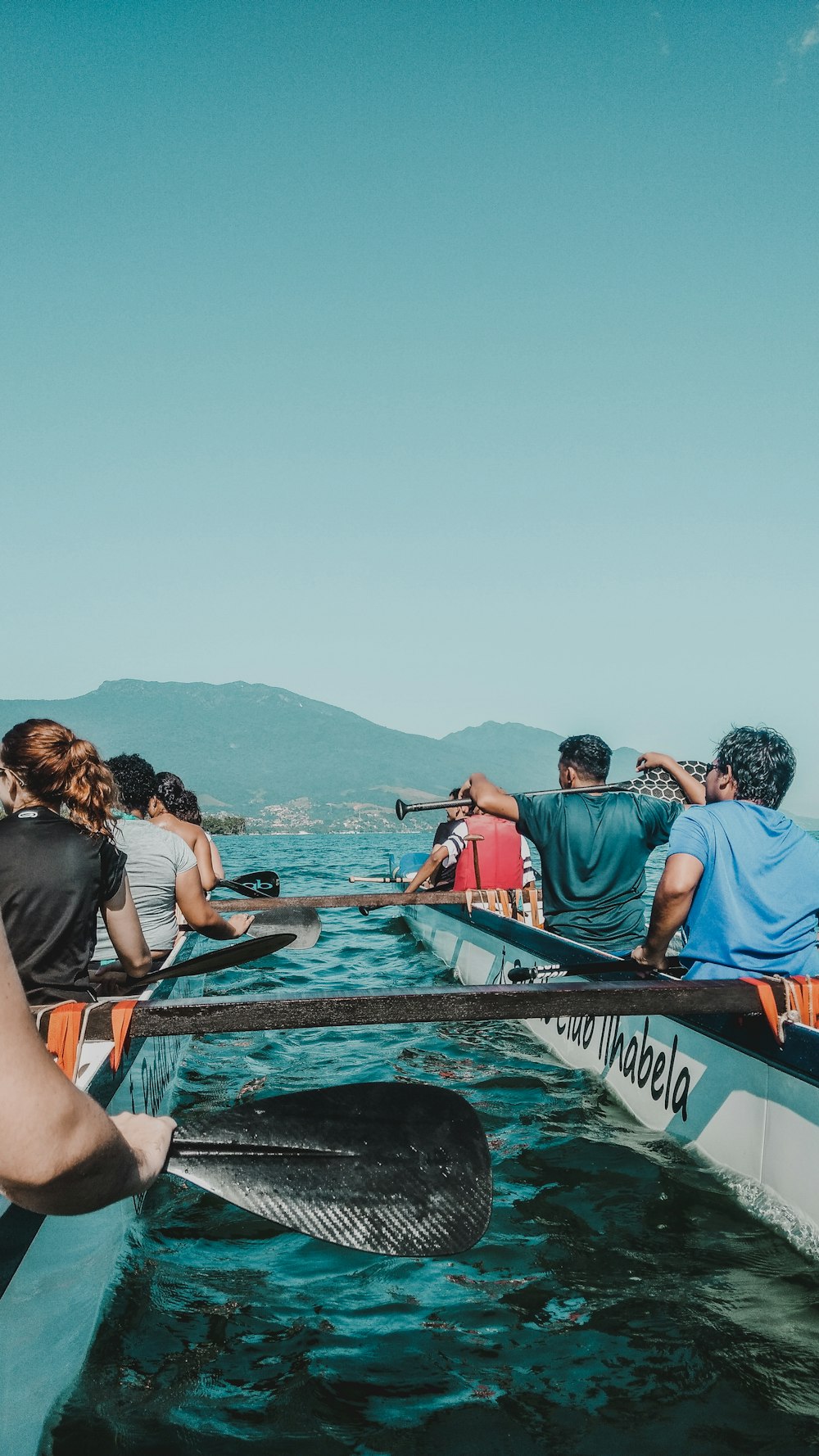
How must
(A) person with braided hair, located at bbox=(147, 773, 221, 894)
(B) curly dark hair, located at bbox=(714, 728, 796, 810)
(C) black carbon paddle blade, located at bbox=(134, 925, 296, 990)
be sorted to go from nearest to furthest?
(C) black carbon paddle blade, located at bbox=(134, 925, 296, 990), (B) curly dark hair, located at bbox=(714, 728, 796, 810), (A) person with braided hair, located at bbox=(147, 773, 221, 894)

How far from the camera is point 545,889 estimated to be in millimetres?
7168

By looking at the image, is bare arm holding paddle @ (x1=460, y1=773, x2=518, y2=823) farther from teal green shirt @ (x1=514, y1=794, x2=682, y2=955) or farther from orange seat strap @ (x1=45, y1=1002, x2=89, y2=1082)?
orange seat strap @ (x1=45, y1=1002, x2=89, y2=1082)

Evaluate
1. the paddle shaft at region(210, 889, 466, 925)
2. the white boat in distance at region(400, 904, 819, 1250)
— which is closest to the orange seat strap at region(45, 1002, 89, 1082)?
the white boat in distance at region(400, 904, 819, 1250)

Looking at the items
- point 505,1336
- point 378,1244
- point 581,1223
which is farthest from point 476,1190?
point 581,1223

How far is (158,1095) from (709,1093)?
9.45 ft

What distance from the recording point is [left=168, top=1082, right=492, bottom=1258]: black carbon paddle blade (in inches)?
89.7

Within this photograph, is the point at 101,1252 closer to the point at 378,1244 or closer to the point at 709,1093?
the point at 378,1244

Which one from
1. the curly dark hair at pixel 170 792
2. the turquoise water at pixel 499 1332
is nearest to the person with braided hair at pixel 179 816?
the curly dark hair at pixel 170 792

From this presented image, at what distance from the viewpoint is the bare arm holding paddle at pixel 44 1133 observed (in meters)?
1.27

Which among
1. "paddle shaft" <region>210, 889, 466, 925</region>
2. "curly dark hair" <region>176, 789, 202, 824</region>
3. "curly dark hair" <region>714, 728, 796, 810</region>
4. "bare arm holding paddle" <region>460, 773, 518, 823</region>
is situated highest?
"curly dark hair" <region>714, 728, 796, 810</region>

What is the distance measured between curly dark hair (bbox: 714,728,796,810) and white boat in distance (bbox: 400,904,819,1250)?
1.03 meters

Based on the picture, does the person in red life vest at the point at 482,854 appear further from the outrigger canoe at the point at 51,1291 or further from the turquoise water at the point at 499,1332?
the outrigger canoe at the point at 51,1291

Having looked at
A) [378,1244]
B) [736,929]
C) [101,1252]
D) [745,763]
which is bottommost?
[101,1252]

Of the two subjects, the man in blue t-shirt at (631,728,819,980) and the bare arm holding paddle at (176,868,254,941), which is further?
the bare arm holding paddle at (176,868,254,941)
